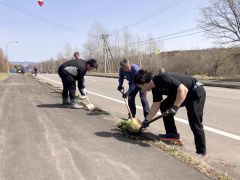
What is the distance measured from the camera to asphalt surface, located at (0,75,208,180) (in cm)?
449

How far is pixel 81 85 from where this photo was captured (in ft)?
36.4

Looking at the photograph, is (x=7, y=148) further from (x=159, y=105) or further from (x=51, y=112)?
(x=51, y=112)

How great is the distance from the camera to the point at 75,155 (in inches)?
205

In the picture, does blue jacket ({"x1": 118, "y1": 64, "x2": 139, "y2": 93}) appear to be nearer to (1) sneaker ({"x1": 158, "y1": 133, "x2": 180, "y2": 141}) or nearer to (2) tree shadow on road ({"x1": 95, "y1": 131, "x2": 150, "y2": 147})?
(2) tree shadow on road ({"x1": 95, "y1": 131, "x2": 150, "y2": 147})

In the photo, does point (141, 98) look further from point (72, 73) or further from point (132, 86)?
point (72, 73)

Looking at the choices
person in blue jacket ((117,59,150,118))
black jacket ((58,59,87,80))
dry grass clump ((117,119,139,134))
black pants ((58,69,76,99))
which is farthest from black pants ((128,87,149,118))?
black pants ((58,69,76,99))

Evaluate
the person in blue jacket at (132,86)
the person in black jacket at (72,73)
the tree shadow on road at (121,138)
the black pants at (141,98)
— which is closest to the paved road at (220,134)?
the black pants at (141,98)

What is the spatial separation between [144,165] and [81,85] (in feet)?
21.3

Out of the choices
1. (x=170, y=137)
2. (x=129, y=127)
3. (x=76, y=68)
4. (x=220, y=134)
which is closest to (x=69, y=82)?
(x=76, y=68)

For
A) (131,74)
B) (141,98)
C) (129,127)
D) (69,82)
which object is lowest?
(129,127)

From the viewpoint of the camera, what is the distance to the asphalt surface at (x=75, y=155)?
14.7 feet

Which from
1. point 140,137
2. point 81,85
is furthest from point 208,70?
point 140,137

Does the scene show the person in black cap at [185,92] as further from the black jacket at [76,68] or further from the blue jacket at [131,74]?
the black jacket at [76,68]

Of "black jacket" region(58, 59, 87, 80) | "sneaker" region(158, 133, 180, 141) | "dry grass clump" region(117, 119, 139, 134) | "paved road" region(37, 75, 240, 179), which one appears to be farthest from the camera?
"black jacket" region(58, 59, 87, 80)
